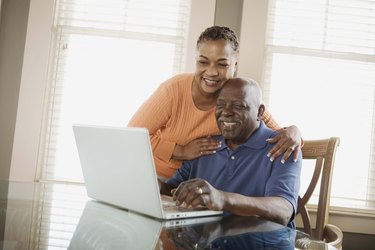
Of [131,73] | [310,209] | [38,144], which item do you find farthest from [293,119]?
[38,144]

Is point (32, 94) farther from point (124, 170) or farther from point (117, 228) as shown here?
point (117, 228)

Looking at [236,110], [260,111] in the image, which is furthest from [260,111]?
[236,110]

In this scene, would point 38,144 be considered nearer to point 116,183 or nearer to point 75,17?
point 75,17

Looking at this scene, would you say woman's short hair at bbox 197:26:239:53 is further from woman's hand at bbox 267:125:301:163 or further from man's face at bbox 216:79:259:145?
woman's hand at bbox 267:125:301:163

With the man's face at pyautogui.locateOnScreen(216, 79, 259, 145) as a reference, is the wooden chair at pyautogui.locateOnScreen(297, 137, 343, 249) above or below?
below

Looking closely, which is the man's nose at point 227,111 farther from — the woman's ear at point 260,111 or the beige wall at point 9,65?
the beige wall at point 9,65

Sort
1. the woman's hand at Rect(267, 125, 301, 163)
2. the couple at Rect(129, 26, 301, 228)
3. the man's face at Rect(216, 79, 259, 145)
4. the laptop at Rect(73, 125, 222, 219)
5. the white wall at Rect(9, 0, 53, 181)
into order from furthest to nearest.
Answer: the white wall at Rect(9, 0, 53, 181)
the man's face at Rect(216, 79, 259, 145)
the woman's hand at Rect(267, 125, 301, 163)
the couple at Rect(129, 26, 301, 228)
the laptop at Rect(73, 125, 222, 219)

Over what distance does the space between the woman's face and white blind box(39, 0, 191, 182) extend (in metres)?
0.79

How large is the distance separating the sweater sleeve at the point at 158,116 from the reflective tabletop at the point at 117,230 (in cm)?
61

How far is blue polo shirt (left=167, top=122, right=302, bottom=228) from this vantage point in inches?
54.6

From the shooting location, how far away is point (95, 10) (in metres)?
2.57

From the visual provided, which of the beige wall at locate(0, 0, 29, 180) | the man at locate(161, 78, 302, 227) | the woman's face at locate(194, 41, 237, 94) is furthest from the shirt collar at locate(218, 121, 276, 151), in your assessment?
the beige wall at locate(0, 0, 29, 180)

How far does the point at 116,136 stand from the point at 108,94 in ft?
5.00

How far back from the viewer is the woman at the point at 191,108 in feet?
5.65
